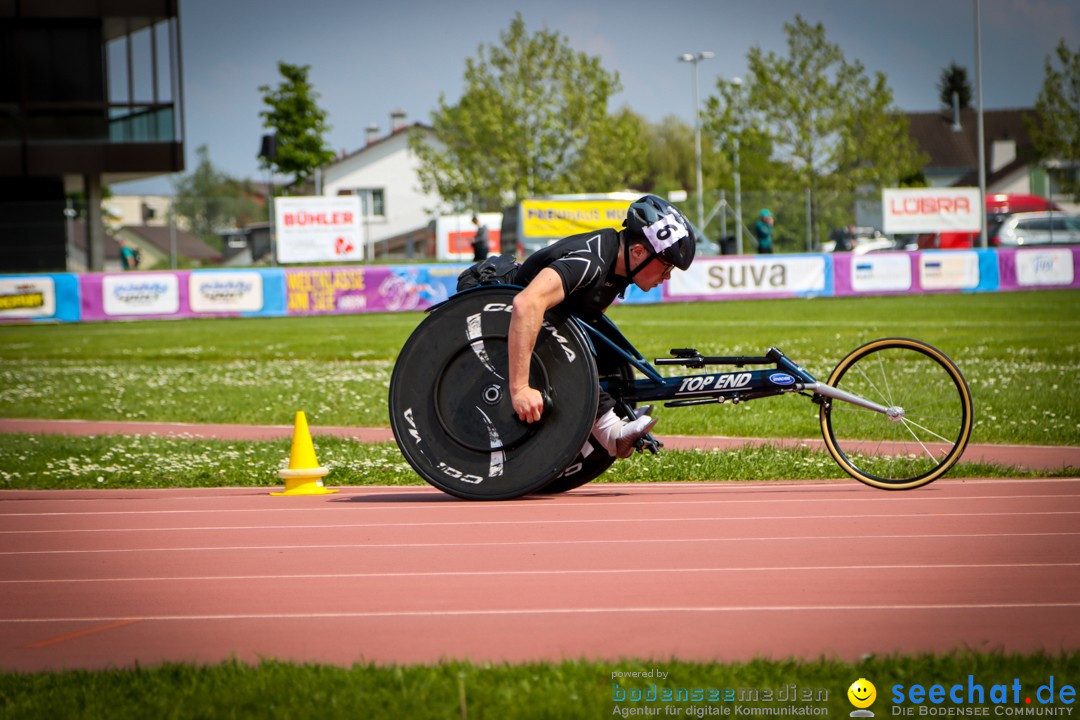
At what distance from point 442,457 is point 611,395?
968 mm

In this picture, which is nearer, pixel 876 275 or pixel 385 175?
pixel 876 275

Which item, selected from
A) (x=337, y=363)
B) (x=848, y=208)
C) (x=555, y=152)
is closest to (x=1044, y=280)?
(x=848, y=208)

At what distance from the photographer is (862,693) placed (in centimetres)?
361

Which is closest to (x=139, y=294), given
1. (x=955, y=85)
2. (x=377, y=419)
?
(x=377, y=419)

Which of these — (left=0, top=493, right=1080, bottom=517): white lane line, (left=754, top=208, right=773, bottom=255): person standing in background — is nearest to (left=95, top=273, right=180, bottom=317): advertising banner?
(left=754, top=208, right=773, bottom=255): person standing in background

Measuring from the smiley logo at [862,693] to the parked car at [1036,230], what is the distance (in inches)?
1526

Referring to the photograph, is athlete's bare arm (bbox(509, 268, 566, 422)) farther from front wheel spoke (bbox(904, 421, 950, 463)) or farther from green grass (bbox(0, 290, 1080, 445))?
green grass (bbox(0, 290, 1080, 445))

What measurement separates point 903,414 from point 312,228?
38.1 metres

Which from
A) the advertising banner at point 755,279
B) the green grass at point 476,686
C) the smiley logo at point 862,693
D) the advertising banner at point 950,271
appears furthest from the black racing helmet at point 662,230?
the advertising banner at point 950,271

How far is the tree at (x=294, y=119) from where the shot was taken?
206ft

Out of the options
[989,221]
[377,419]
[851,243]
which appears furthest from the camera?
[851,243]

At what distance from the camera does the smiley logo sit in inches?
140

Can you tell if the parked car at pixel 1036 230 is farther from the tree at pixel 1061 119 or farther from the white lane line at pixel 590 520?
the white lane line at pixel 590 520

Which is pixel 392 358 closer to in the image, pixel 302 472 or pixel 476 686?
pixel 302 472
